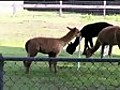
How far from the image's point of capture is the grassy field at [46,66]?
8.43 meters

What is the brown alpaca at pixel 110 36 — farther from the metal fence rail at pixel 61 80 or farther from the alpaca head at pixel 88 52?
the metal fence rail at pixel 61 80

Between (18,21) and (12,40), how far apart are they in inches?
191

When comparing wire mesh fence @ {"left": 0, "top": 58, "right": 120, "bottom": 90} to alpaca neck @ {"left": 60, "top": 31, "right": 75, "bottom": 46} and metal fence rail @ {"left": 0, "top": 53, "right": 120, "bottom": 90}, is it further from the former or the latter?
alpaca neck @ {"left": 60, "top": 31, "right": 75, "bottom": 46}

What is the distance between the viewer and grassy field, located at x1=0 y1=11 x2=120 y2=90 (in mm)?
8430

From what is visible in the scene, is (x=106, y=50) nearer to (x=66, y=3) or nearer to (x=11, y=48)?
(x=11, y=48)

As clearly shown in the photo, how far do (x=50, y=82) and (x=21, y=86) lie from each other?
63 centimetres

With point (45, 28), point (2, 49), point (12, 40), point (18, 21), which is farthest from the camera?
point (18, 21)

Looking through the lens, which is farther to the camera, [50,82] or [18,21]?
[18,21]

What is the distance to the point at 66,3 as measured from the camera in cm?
2820

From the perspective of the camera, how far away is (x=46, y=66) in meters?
10.7

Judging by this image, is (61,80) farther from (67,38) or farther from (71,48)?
(71,48)

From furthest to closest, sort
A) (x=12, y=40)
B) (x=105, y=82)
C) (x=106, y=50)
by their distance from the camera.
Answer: (x=12, y=40) < (x=106, y=50) < (x=105, y=82)

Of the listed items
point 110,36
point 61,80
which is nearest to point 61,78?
point 61,80

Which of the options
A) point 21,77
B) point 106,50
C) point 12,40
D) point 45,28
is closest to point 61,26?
point 45,28
